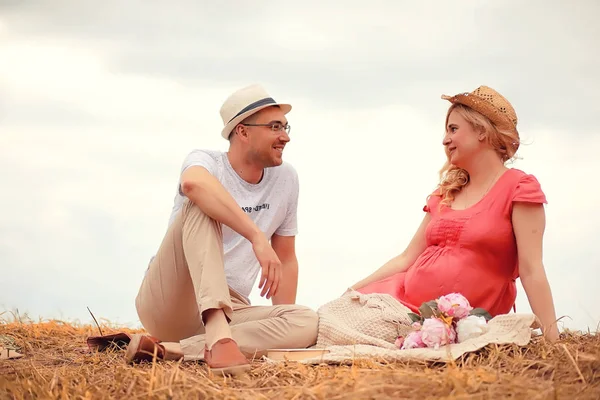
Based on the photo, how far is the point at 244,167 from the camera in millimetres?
5883

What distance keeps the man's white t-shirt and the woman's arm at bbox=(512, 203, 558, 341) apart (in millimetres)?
1703

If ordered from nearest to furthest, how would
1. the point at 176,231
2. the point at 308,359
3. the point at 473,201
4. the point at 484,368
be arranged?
the point at 484,368 < the point at 308,359 < the point at 176,231 < the point at 473,201

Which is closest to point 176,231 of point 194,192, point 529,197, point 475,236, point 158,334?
point 194,192

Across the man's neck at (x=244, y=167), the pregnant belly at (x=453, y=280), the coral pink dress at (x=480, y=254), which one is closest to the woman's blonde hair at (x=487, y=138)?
the coral pink dress at (x=480, y=254)

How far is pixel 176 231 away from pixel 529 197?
2.31m

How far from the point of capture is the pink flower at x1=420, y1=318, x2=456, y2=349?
15.7 ft

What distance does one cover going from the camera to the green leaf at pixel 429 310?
197 inches

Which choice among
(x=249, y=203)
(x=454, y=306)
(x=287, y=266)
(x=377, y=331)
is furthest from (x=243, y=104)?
(x=454, y=306)

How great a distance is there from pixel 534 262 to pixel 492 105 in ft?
3.78

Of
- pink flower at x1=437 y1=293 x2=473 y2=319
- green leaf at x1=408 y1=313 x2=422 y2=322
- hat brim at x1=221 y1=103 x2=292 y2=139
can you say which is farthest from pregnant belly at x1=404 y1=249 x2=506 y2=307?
hat brim at x1=221 y1=103 x2=292 y2=139

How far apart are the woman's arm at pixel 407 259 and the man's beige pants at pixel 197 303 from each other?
2.38 feet

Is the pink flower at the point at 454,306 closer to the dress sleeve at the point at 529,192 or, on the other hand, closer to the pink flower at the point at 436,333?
the pink flower at the point at 436,333

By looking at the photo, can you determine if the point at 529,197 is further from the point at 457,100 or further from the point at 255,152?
the point at 255,152

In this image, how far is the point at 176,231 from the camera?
5.21 m
